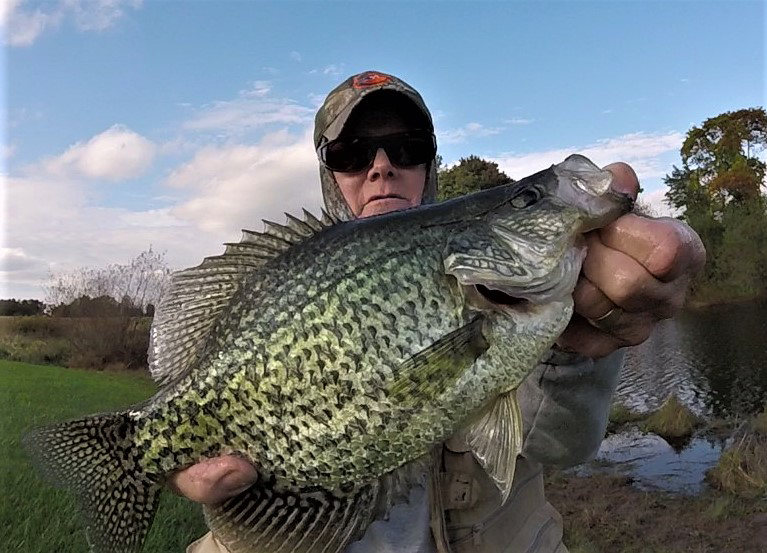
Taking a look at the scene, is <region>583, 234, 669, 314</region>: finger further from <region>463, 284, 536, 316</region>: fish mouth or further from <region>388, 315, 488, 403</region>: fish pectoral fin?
<region>388, 315, 488, 403</region>: fish pectoral fin

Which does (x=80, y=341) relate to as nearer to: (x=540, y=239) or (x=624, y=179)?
(x=540, y=239)

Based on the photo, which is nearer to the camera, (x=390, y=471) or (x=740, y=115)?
(x=390, y=471)

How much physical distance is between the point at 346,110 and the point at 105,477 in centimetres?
238

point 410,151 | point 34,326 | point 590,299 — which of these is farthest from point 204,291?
point 34,326

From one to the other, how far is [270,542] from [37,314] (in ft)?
76.7

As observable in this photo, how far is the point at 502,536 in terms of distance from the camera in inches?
114

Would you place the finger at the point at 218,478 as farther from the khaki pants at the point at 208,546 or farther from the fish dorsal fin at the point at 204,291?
the khaki pants at the point at 208,546

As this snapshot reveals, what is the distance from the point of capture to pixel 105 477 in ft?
7.55

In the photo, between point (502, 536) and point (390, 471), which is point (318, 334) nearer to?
point (390, 471)

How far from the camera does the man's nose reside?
3.79m

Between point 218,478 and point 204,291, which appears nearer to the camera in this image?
point 218,478

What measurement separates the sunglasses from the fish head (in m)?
1.80

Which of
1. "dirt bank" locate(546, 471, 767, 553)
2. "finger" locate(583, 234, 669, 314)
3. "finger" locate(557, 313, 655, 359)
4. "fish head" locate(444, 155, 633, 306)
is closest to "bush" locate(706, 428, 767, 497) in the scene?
"dirt bank" locate(546, 471, 767, 553)

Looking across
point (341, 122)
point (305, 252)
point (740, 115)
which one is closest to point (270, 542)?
point (305, 252)
